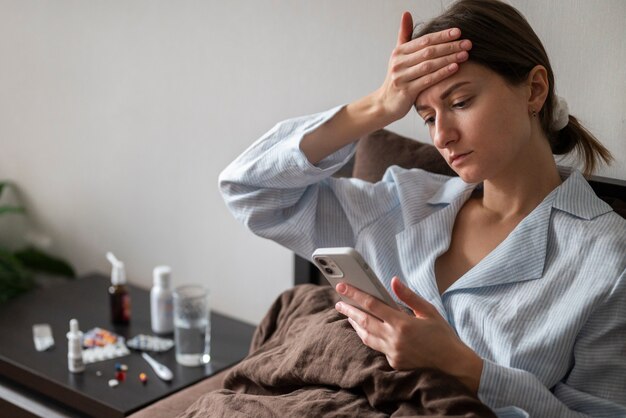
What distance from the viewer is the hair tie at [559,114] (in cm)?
141

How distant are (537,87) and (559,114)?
85 millimetres

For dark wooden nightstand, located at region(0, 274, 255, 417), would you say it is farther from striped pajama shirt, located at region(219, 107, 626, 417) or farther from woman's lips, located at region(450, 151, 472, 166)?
woman's lips, located at region(450, 151, 472, 166)

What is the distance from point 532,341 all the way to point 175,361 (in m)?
0.92

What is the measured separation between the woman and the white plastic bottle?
0.48 m

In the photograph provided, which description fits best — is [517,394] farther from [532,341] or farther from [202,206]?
[202,206]

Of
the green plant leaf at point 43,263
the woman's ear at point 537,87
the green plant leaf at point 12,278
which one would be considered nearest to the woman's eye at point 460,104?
the woman's ear at point 537,87

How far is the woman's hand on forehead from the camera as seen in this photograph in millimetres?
1305

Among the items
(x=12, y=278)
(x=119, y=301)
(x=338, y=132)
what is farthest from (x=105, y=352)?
(x=338, y=132)

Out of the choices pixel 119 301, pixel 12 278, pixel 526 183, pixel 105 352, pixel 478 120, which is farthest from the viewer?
pixel 12 278

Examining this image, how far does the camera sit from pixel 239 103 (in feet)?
6.95

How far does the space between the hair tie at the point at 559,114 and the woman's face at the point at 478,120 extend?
78 millimetres

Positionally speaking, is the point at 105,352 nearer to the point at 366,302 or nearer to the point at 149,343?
the point at 149,343

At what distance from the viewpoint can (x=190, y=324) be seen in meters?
1.90

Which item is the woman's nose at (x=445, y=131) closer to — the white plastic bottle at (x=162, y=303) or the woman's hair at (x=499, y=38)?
the woman's hair at (x=499, y=38)
